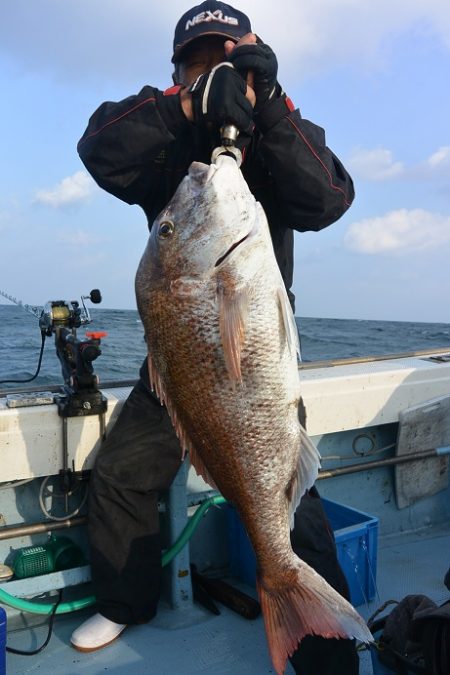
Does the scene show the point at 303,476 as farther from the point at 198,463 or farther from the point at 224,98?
the point at 224,98

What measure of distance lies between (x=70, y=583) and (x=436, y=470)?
9.05 ft

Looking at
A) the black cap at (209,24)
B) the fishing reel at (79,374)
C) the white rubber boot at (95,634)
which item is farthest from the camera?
the fishing reel at (79,374)

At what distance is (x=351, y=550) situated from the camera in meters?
3.49

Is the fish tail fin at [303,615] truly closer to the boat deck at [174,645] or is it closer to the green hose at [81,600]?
the green hose at [81,600]

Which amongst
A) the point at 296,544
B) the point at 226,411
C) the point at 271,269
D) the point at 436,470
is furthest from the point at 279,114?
the point at 436,470

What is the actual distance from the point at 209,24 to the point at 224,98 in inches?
33.0

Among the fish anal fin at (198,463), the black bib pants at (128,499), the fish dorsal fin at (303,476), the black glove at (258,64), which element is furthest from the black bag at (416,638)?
the black glove at (258,64)

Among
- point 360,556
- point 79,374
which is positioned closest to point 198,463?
point 79,374

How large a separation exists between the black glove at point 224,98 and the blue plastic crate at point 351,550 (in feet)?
7.51

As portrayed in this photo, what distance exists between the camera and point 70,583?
331 centimetres

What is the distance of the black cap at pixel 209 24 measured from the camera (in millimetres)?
2729

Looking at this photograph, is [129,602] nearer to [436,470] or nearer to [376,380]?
[376,380]

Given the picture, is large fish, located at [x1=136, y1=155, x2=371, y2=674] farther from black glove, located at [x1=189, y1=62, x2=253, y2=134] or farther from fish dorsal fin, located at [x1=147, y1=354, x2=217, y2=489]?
black glove, located at [x1=189, y1=62, x2=253, y2=134]

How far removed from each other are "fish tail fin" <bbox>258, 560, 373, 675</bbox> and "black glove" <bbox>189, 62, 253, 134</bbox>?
5.45ft
